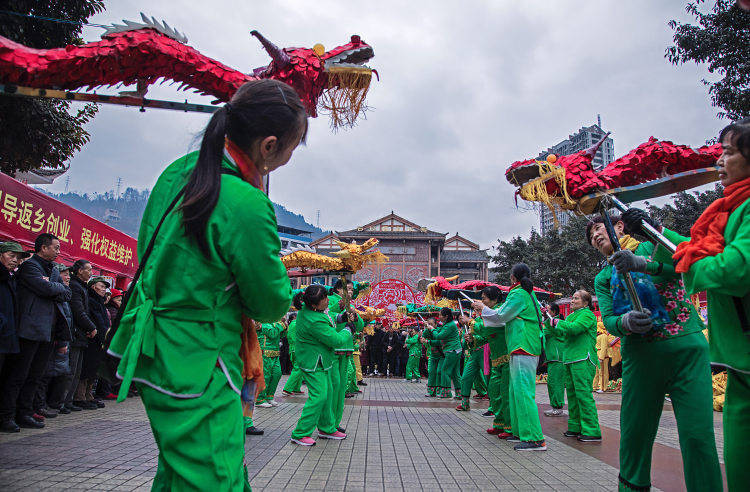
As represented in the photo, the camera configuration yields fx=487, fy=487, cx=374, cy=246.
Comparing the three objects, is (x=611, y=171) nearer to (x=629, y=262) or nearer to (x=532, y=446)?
(x=629, y=262)

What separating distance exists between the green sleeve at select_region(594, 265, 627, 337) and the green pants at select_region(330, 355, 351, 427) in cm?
342

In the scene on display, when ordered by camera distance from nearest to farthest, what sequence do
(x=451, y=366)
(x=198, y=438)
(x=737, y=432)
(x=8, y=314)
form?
(x=198, y=438) < (x=737, y=432) < (x=8, y=314) < (x=451, y=366)

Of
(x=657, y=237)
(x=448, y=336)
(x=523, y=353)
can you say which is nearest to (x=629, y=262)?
(x=657, y=237)

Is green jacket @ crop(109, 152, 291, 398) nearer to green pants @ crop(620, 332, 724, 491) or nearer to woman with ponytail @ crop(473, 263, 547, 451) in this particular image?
green pants @ crop(620, 332, 724, 491)

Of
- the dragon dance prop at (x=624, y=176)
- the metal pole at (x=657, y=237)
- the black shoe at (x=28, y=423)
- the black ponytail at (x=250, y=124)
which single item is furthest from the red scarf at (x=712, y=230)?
the black shoe at (x=28, y=423)

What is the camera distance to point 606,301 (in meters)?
3.30

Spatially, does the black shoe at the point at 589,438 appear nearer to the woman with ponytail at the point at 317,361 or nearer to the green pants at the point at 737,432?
the woman with ponytail at the point at 317,361

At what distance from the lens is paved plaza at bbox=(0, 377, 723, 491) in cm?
376

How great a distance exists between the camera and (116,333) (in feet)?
5.07

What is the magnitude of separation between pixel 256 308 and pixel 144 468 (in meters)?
3.35

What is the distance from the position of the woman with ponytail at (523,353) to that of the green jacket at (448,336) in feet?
14.6

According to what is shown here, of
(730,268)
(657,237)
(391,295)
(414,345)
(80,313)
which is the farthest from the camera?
(391,295)

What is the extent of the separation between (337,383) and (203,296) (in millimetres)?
4720

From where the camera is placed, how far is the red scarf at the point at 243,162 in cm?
169
